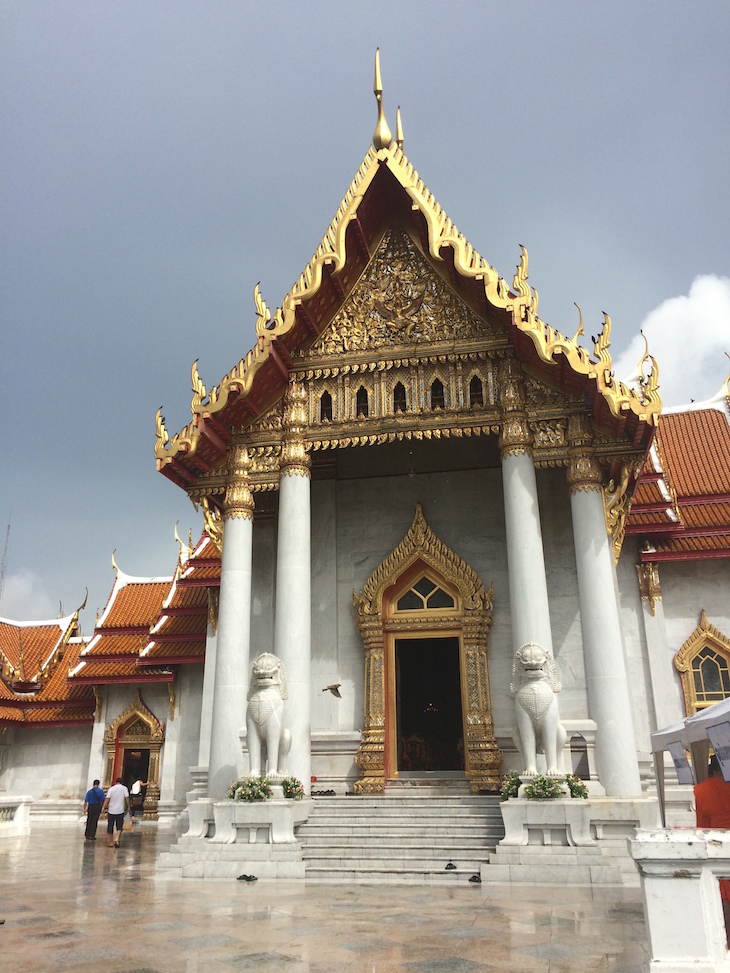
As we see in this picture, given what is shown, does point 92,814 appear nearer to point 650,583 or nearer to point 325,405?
point 325,405

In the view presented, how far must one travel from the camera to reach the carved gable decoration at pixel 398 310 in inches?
454

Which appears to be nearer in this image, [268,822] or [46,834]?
[268,822]

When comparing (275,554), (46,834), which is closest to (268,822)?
(275,554)

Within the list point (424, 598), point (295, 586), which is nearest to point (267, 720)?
point (295, 586)

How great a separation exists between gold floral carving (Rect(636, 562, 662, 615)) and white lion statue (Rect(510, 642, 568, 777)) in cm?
→ 484

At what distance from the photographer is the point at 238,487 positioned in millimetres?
11508

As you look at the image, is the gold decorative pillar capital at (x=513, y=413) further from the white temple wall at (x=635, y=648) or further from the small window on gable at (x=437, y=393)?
the white temple wall at (x=635, y=648)

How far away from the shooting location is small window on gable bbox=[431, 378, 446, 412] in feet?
37.6

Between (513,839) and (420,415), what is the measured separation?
5.35m

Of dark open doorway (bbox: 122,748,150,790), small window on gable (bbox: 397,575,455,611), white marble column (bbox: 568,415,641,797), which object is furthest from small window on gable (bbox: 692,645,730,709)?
dark open doorway (bbox: 122,748,150,790)

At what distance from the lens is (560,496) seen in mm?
11953

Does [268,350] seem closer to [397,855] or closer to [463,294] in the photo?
[463,294]

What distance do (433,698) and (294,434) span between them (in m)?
7.97

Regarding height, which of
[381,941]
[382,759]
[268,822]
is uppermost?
[382,759]
